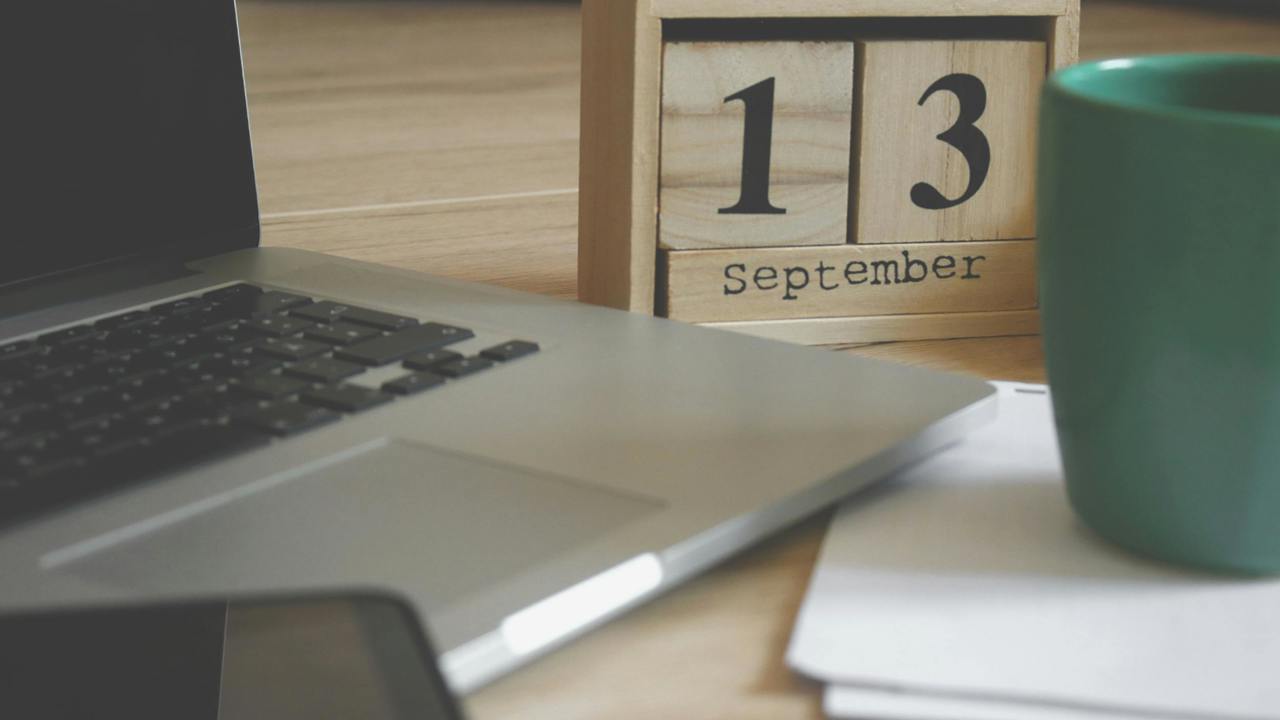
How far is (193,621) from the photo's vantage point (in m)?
0.24

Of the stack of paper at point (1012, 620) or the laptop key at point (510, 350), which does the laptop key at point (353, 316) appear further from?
the stack of paper at point (1012, 620)

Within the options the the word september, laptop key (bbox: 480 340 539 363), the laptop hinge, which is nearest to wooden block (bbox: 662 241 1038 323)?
the the word september

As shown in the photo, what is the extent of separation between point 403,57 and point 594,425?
1.01 m

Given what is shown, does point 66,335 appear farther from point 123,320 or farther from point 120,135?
point 120,135

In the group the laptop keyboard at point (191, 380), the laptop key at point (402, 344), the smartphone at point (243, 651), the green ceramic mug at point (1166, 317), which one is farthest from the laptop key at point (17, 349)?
the green ceramic mug at point (1166, 317)

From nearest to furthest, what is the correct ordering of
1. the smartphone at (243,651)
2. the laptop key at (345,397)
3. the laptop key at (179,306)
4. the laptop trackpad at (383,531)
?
the smartphone at (243,651) < the laptop trackpad at (383,531) < the laptop key at (345,397) < the laptop key at (179,306)

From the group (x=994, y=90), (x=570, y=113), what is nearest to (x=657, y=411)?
(x=994, y=90)

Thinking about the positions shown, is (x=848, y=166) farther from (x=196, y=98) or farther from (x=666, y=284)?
(x=196, y=98)

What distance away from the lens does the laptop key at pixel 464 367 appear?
47cm

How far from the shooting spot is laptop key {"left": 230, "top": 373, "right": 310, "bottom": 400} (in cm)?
44

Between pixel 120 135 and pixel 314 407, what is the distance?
0.75ft

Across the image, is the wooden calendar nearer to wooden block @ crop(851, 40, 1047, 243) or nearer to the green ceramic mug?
wooden block @ crop(851, 40, 1047, 243)

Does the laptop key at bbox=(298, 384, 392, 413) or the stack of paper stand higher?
the laptop key at bbox=(298, 384, 392, 413)

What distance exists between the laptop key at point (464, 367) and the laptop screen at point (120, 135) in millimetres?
195
